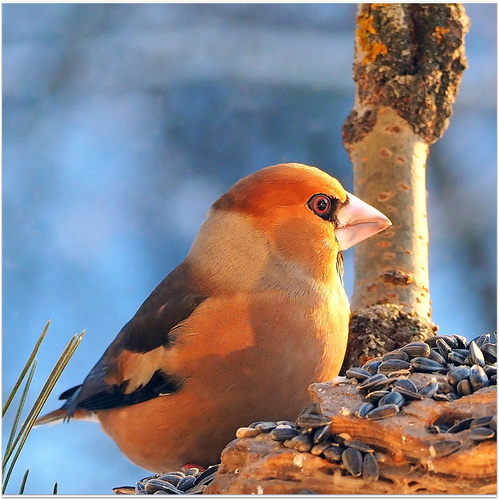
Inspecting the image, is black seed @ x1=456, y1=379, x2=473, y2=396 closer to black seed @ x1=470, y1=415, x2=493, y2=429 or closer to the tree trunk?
black seed @ x1=470, y1=415, x2=493, y2=429

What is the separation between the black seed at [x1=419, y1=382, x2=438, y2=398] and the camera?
3.88 feet

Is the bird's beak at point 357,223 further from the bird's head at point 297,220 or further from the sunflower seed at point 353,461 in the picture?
the sunflower seed at point 353,461

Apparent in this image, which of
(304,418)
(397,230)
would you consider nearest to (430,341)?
(304,418)

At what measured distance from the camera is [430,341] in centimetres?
144

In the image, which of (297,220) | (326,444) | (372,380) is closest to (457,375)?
(372,380)

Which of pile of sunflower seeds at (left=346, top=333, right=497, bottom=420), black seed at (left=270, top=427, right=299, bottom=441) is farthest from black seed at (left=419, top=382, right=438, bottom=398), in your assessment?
black seed at (left=270, top=427, right=299, bottom=441)

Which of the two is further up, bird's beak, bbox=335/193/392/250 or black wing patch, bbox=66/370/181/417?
bird's beak, bbox=335/193/392/250

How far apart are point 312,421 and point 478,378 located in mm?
266

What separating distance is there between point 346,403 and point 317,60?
1683mm

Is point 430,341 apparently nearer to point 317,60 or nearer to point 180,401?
point 180,401

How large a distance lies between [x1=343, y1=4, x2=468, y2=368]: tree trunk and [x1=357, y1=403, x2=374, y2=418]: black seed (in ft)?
2.15

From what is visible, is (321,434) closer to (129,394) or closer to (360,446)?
(360,446)

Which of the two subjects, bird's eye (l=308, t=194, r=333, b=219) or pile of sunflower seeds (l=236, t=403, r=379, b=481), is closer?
pile of sunflower seeds (l=236, t=403, r=379, b=481)

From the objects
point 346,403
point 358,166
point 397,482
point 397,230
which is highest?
point 358,166
